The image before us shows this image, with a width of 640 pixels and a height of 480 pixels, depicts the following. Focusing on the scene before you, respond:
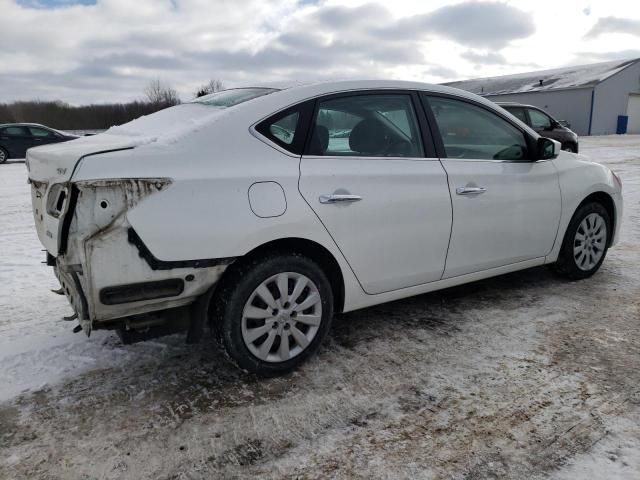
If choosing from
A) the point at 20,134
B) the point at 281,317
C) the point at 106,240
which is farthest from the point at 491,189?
the point at 20,134

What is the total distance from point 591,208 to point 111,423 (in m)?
3.95

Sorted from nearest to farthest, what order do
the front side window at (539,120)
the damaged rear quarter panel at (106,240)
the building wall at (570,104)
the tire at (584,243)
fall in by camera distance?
the damaged rear quarter panel at (106,240), the tire at (584,243), the front side window at (539,120), the building wall at (570,104)

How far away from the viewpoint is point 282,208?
2684mm

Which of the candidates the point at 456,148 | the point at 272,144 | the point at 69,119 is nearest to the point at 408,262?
the point at 456,148

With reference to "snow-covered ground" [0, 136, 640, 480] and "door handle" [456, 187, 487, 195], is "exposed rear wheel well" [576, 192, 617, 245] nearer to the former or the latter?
"snow-covered ground" [0, 136, 640, 480]

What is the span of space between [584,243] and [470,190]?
156 centimetres

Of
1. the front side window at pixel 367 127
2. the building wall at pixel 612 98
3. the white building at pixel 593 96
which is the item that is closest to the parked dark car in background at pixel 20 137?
the front side window at pixel 367 127

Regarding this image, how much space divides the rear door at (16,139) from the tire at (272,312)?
55.3 feet

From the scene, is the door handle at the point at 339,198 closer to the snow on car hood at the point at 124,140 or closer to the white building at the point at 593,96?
the snow on car hood at the point at 124,140

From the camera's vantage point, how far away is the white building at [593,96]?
1305 inches

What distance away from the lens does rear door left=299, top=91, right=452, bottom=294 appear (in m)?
2.89

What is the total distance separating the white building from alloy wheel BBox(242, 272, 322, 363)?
1404 inches

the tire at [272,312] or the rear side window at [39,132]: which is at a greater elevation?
the rear side window at [39,132]

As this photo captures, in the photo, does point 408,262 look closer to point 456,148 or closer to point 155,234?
point 456,148
